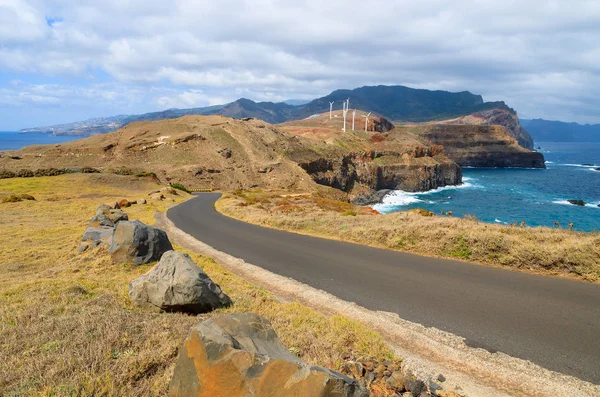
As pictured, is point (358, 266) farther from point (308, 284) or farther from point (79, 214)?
point (79, 214)

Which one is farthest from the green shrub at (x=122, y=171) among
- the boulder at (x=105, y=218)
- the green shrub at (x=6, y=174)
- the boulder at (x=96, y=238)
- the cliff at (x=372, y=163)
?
the boulder at (x=96, y=238)

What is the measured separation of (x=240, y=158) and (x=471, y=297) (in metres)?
80.6

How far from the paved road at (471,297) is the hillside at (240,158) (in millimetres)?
56985

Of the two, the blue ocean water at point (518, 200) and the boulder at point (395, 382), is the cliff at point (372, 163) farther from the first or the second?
the boulder at point (395, 382)

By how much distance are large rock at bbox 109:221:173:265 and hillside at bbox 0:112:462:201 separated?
5733cm

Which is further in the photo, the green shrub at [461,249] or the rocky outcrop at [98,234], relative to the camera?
the rocky outcrop at [98,234]

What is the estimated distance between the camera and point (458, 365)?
6.85 meters

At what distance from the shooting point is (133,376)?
206 inches

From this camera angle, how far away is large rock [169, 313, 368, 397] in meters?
4.10

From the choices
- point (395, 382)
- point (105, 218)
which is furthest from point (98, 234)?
point (395, 382)

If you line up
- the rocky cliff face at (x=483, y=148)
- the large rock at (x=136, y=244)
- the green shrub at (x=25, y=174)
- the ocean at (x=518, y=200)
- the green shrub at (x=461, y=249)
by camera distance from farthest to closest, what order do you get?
the rocky cliff face at (x=483, y=148) < the ocean at (x=518, y=200) < the green shrub at (x=25, y=174) < the green shrub at (x=461, y=249) < the large rock at (x=136, y=244)

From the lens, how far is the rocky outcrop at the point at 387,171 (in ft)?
295

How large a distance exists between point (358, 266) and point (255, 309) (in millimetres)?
5980

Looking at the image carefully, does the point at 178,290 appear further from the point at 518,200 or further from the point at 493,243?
the point at 518,200
